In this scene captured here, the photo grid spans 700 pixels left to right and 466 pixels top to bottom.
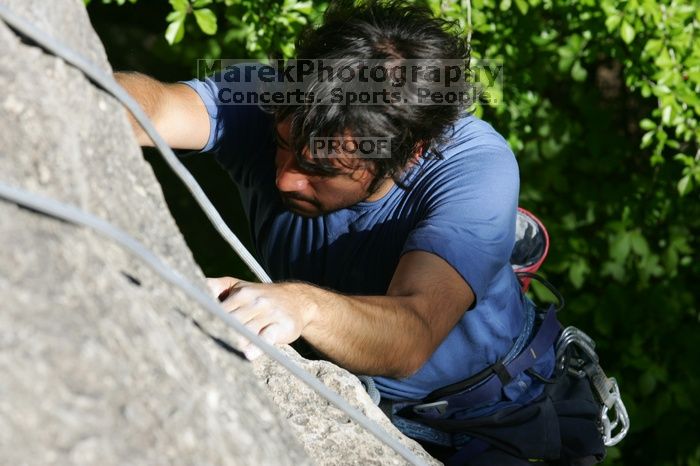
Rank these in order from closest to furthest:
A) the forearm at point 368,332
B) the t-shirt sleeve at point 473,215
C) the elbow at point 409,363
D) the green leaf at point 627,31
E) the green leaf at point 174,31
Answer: the forearm at point 368,332, the elbow at point 409,363, the t-shirt sleeve at point 473,215, the green leaf at point 174,31, the green leaf at point 627,31

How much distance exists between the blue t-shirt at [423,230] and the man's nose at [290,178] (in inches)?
4.7

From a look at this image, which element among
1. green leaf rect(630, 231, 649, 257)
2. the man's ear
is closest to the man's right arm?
the man's ear

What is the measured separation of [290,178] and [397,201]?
0.74 ft

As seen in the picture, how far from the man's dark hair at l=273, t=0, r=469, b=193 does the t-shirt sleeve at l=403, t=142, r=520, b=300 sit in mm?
91

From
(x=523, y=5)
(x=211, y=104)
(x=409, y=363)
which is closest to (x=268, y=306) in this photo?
(x=409, y=363)

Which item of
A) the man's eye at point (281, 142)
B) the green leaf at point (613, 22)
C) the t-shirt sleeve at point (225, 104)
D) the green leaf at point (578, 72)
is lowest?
the green leaf at point (578, 72)

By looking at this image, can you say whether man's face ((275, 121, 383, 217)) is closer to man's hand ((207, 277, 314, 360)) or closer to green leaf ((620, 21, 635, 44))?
man's hand ((207, 277, 314, 360))

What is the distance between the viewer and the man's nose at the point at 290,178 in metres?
1.82

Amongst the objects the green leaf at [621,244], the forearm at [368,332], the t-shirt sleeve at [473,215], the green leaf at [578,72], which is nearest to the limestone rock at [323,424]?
the forearm at [368,332]

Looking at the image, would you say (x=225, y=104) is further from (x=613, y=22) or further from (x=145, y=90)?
(x=613, y=22)

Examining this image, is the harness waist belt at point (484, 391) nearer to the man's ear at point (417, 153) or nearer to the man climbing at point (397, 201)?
the man climbing at point (397, 201)

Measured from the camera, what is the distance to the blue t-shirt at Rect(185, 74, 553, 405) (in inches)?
68.7

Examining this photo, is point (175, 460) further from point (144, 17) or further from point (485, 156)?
point (144, 17)

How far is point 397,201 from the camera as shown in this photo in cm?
189
